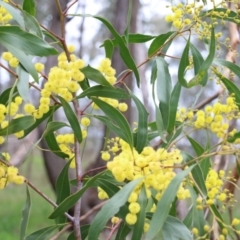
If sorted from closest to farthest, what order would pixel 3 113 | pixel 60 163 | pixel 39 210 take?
pixel 3 113
pixel 60 163
pixel 39 210

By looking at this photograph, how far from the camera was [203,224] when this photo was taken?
918 mm

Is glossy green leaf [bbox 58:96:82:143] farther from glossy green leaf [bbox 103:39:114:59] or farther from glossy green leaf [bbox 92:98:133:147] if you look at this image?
glossy green leaf [bbox 103:39:114:59]

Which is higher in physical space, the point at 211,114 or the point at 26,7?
the point at 26,7

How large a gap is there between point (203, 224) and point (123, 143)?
28cm

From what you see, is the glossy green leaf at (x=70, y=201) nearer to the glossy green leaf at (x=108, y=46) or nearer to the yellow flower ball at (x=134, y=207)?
the yellow flower ball at (x=134, y=207)

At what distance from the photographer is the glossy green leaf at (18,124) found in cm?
72

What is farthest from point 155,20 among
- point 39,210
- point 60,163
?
point 60,163

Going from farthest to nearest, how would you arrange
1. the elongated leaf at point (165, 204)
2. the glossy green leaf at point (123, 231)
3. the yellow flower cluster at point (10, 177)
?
1. the glossy green leaf at point (123, 231)
2. the yellow flower cluster at point (10, 177)
3. the elongated leaf at point (165, 204)

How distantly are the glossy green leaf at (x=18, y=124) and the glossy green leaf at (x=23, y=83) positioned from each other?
0.07 m

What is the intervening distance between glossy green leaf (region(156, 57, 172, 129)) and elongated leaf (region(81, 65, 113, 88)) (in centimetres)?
9

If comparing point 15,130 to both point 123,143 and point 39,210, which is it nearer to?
point 123,143

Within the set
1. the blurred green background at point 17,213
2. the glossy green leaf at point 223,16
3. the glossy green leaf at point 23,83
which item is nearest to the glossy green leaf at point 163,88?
the glossy green leaf at point 223,16

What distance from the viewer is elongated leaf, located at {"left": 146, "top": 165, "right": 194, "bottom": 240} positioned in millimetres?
573

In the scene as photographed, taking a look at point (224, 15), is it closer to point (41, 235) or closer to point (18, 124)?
point (18, 124)
